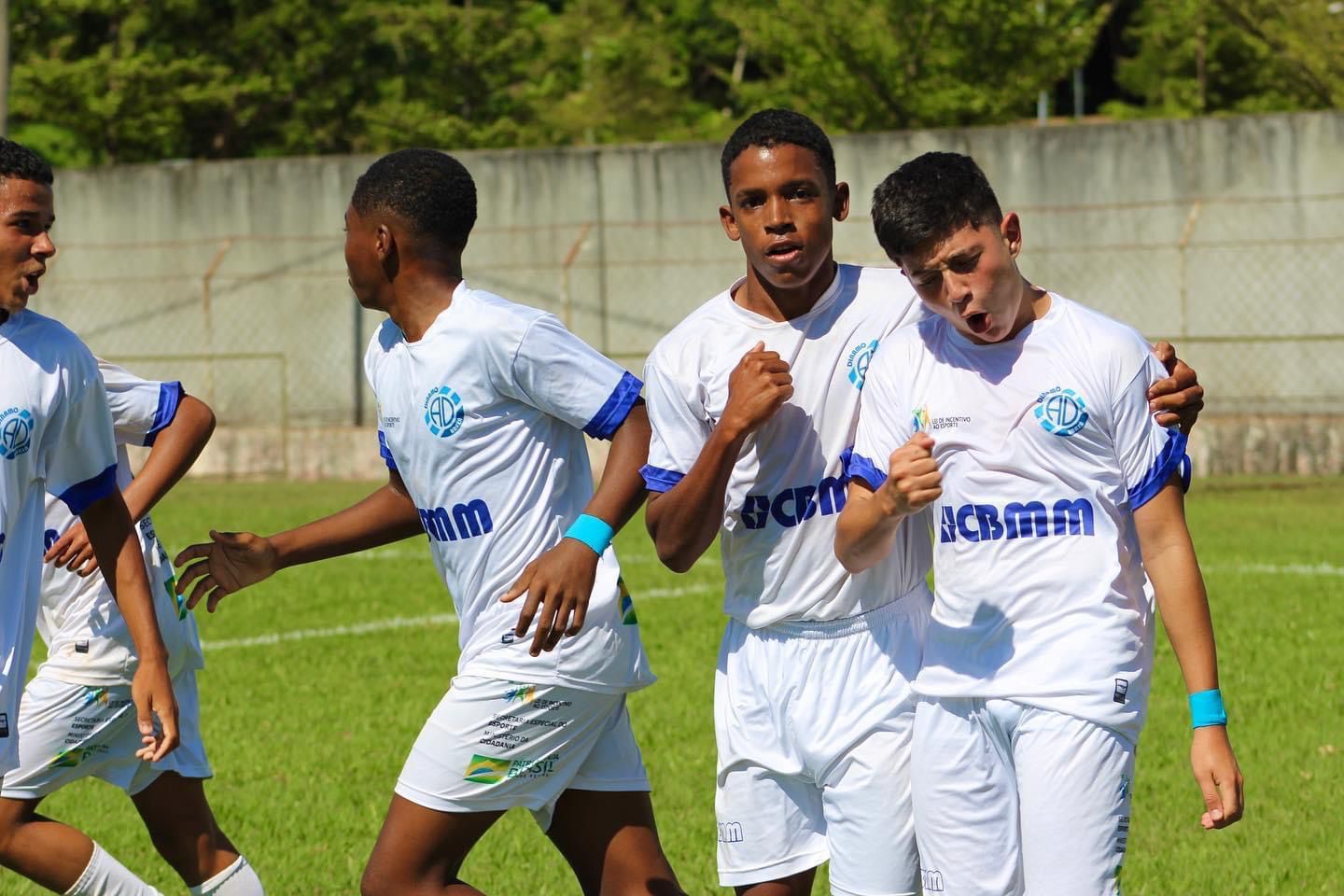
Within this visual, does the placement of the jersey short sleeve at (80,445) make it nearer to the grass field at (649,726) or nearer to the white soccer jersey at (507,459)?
the white soccer jersey at (507,459)

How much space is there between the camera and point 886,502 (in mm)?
3729

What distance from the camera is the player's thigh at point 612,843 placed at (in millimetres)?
4430

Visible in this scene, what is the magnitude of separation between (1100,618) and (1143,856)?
2627 mm

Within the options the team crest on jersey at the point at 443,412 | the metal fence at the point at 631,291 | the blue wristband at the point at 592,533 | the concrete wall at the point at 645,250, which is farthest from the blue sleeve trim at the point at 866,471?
the metal fence at the point at 631,291

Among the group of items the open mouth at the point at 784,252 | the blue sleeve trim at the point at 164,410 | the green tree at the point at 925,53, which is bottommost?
the blue sleeve trim at the point at 164,410

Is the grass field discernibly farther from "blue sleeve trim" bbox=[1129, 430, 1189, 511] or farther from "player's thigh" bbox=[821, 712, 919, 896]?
"blue sleeve trim" bbox=[1129, 430, 1189, 511]

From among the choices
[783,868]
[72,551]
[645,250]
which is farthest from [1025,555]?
[645,250]

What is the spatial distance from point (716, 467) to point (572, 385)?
1.90 feet

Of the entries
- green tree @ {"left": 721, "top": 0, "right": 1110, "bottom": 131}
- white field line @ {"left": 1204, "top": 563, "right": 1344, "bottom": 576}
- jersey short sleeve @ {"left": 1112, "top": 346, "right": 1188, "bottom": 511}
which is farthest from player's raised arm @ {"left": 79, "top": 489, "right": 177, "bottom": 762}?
green tree @ {"left": 721, "top": 0, "right": 1110, "bottom": 131}

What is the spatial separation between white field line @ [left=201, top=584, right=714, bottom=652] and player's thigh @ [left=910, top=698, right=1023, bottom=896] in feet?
23.8

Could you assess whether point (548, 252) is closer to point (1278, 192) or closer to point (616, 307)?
point (616, 307)

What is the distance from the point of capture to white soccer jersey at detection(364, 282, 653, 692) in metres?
4.39

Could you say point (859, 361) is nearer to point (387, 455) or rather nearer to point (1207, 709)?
point (1207, 709)

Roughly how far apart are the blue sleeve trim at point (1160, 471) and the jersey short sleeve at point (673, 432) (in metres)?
0.98
